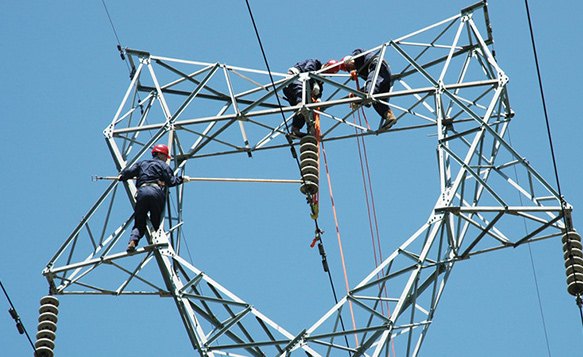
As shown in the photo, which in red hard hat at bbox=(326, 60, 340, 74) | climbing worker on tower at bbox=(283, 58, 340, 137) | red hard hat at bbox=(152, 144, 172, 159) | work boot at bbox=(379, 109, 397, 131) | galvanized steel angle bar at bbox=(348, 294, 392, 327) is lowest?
galvanized steel angle bar at bbox=(348, 294, 392, 327)

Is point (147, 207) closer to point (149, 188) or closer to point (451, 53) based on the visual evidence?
point (149, 188)

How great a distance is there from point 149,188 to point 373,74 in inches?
187

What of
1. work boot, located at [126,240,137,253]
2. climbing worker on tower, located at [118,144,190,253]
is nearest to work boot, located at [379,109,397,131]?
climbing worker on tower, located at [118,144,190,253]

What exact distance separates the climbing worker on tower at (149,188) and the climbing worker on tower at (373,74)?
3.92 meters

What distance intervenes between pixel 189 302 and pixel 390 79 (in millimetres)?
6232

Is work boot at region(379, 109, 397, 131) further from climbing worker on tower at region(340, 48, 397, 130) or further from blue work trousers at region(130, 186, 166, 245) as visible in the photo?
blue work trousers at region(130, 186, 166, 245)

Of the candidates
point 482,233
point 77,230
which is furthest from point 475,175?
point 77,230

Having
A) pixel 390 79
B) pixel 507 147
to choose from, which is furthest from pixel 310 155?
pixel 507 147

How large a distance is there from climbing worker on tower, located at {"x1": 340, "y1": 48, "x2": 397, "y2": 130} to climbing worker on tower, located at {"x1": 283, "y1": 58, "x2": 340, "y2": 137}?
1.40 ft

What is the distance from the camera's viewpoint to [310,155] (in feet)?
77.6

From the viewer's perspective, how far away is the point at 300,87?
25.2 meters

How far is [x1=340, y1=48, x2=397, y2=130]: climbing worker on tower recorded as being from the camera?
24.2 m

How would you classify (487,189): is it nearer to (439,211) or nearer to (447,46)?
(439,211)

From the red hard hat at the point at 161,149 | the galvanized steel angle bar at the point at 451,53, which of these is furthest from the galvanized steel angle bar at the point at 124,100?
the galvanized steel angle bar at the point at 451,53
